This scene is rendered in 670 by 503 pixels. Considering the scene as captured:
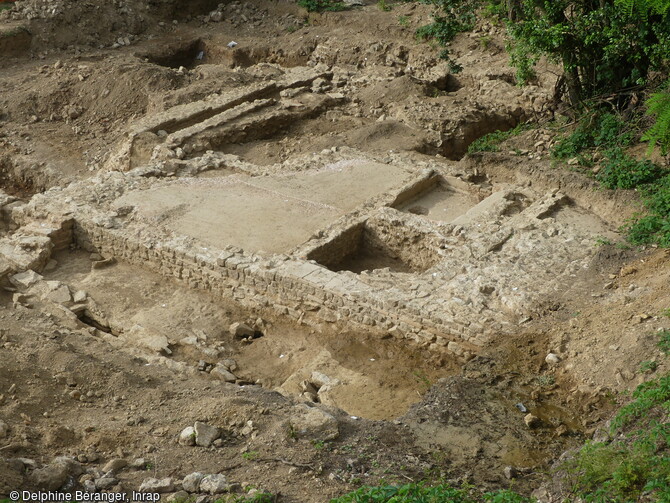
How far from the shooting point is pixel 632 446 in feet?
18.5

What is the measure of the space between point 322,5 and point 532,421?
37.6 ft

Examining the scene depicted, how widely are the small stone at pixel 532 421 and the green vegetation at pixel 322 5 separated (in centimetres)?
1112

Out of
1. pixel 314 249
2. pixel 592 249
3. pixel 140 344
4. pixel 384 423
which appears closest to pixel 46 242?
pixel 140 344

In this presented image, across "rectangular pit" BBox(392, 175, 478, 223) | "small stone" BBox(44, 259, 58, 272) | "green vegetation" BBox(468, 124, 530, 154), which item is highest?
"green vegetation" BBox(468, 124, 530, 154)

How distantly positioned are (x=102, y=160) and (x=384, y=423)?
7330 mm

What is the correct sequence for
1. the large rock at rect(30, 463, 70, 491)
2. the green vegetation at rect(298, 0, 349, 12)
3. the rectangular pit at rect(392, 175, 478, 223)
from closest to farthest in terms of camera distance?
the large rock at rect(30, 463, 70, 491) → the rectangular pit at rect(392, 175, 478, 223) → the green vegetation at rect(298, 0, 349, 12)

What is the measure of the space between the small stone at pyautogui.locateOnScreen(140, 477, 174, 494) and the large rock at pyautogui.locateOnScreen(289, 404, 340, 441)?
3.28 feet

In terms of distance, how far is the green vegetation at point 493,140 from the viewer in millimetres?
11406

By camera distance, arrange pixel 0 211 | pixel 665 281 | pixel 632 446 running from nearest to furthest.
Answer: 1. pixel 632 446
2. pixel 665 281
3. pixel 0 211

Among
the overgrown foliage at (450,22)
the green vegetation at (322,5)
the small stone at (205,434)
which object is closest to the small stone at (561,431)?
the small stone at (205,434)

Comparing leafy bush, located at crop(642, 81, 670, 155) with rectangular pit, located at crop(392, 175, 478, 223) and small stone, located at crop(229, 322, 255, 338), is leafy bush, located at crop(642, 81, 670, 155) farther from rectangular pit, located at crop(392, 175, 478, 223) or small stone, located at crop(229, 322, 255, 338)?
small stone, located at crop(229, 322, 255, 338)

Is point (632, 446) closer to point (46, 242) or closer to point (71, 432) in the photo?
point (71, 432)

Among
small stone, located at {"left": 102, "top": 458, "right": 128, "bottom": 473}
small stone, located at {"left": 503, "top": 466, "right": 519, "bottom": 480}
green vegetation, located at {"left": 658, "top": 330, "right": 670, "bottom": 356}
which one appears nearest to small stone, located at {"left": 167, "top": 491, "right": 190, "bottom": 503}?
small stone, located at {"left": 102, "top": 458, "right": 128, "bottom": 473}

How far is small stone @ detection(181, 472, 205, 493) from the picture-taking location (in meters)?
5.62
